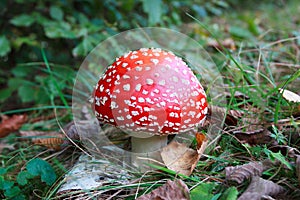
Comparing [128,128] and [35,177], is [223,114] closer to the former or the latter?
[128,128]

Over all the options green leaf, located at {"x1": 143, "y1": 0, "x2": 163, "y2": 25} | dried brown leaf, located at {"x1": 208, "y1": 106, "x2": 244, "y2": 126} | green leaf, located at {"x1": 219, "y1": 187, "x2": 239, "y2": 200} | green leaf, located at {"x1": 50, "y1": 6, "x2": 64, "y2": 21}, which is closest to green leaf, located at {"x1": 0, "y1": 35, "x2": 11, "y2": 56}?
green leaf, located at {"x1": 50, "y1": 6, "x2": 64, "y2": 21}

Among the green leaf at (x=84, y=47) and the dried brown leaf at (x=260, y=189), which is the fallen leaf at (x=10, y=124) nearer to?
the green leaf at (x=84, y=47)

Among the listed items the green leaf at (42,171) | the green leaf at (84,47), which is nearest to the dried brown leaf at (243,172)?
the green leaf at (42,171)

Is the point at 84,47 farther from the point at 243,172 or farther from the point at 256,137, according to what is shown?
the point at 243,172

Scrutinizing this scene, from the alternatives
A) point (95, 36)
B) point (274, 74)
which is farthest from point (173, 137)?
point (95, 36)

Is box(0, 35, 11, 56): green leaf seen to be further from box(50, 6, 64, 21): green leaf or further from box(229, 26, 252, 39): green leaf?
box(229, 26, 252, 39): green leaf

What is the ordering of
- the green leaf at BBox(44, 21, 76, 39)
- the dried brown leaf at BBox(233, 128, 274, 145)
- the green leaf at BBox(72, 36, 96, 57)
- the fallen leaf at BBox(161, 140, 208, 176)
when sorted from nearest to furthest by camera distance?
the fallen leaf at BBox(161, 140, 208, 176) < the dried brown leaf at BBox(233, 128, 274, 145) < the green leaf at BBox(72, 36, 96, 57) < the green leaf at BBox(44, 21, 76, 39)
